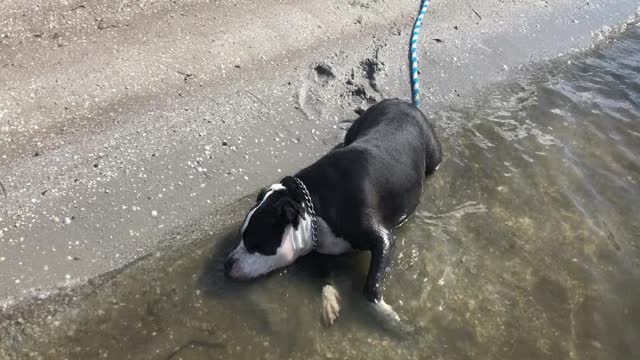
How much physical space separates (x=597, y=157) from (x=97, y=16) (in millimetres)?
4970

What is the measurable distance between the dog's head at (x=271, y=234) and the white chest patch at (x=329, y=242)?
0.14 meters

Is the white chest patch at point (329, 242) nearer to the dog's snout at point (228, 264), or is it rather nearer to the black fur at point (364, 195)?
the black fur at point (364, 195)

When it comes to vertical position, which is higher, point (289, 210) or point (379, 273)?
point (289, 210)

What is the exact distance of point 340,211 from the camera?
13.9 ft

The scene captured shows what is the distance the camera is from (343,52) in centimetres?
633

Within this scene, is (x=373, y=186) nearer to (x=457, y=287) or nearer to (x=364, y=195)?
(x=364, y=195)

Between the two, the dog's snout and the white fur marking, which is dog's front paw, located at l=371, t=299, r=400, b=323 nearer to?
the white fur marking

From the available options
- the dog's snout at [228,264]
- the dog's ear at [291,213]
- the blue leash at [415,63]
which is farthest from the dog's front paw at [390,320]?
the blue leash at [415,63]

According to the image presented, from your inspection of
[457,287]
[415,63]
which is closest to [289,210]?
[457,287]

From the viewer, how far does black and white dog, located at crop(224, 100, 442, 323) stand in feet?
13.1

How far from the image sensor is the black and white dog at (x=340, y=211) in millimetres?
4000

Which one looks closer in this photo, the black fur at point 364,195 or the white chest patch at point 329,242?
the black fur at point 364,195

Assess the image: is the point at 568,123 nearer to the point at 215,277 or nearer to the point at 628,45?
the point at 628,45

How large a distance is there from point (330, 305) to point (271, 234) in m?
0.60
